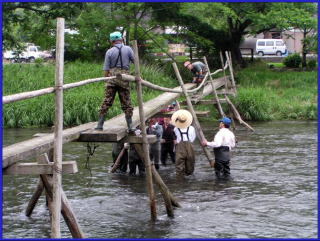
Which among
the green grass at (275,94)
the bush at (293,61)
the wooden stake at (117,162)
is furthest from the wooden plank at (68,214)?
the bush at (293,61)

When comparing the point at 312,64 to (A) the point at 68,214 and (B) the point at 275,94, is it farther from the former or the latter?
(A) the point at 68,214

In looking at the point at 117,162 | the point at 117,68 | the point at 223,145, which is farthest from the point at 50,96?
the point at 117,68

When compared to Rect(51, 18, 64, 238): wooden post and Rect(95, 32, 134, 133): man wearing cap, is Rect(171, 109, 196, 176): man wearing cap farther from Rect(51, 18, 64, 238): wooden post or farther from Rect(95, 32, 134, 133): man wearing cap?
Rect(51, 18, 64, 238): wooden post

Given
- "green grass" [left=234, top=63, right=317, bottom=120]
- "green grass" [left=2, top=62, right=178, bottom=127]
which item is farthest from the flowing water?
"green grass" [left=234, top=63, right=317, bottom=120]

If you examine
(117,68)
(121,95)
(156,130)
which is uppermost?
(117,68)

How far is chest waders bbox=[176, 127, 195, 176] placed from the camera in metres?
15.1

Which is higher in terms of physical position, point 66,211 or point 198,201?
point 66,211

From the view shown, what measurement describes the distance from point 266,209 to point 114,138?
3119mm

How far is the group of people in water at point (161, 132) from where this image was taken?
11789 millimetres

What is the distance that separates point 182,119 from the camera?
14969 millimetres

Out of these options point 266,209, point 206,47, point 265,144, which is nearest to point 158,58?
point 206,47

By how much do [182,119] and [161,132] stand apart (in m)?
1.39

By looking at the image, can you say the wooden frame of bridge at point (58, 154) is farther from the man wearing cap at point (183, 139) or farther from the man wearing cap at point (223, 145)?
the man wearing cap at point (223, 145)

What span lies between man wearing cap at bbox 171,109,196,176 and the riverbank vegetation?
33.0ft
